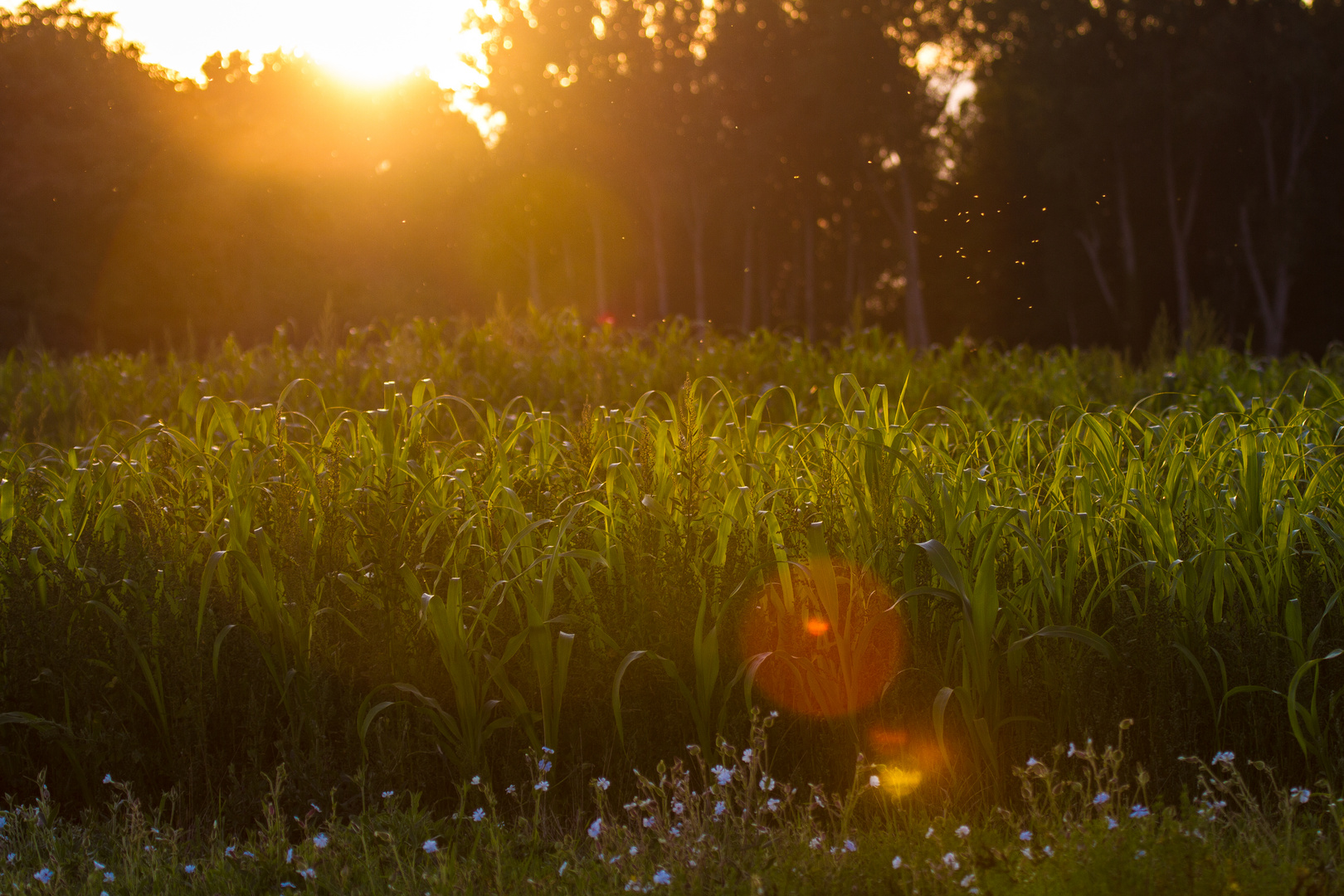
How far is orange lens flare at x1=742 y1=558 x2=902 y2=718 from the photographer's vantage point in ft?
10.4

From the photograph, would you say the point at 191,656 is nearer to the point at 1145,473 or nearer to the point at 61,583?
the point at 61,583

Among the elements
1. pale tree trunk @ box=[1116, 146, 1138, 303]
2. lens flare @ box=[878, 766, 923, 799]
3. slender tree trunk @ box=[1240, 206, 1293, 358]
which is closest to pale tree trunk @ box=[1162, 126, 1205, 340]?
pale tree trunk @ box=[1116, 146, 1138, 303]

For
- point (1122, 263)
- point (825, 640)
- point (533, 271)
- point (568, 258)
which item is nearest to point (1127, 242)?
point (1122, 263)

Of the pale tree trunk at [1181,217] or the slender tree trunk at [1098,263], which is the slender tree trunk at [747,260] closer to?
Answer: the slender tree trunk at [1098,263]

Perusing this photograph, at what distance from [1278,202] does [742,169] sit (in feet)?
50.2

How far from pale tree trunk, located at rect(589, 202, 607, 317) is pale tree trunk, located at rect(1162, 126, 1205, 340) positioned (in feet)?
60.3

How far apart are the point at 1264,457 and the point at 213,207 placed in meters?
23.0

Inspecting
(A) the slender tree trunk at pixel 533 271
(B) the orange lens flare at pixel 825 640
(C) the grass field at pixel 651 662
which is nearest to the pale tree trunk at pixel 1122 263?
(A) the slender tree trunk at pixel 533 271

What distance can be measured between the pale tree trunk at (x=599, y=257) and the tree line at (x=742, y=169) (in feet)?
0.69

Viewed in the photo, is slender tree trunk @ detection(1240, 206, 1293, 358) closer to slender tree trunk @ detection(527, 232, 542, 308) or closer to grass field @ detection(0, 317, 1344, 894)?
slender tree trunk @ detection(527, 232, 542, 308)

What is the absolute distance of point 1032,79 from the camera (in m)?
27.6

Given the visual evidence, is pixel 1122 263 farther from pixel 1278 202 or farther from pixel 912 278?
pixel 912 278

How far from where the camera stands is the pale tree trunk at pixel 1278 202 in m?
25.6

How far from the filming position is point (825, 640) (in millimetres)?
3215
